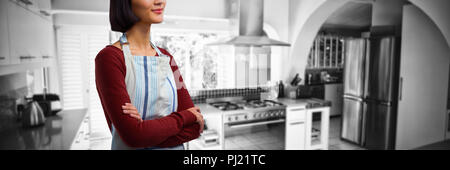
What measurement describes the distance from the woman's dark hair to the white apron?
0.02 meters

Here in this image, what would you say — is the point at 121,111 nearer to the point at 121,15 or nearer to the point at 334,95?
the point at 121,15

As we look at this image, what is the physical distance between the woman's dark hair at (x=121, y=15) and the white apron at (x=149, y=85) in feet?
0.07

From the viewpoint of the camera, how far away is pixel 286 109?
10.6 feet

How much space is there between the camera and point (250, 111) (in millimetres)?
3045

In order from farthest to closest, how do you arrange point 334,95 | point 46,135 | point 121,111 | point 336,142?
point 334,95, point 336,142, point 46,135, point 121,111

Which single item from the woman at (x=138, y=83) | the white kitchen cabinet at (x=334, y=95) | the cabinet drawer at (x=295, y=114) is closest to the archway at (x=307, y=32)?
the cabinet drawer at (x=295, y=114)

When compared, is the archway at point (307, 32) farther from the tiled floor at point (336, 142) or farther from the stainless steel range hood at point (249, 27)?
the tiled floor at point (336, 142)

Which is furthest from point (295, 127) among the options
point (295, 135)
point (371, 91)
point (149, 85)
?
point (149, 85)

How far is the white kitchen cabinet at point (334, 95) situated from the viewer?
546 centimetres

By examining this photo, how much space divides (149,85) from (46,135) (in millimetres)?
1915

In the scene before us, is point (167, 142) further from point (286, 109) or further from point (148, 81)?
point (286, 109)

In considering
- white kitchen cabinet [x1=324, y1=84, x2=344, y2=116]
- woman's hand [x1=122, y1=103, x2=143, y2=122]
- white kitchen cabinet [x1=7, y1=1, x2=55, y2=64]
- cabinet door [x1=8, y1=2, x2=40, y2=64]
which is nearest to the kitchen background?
white kitchen cabinet [x1=7, y1=1, x2=55, y2=64]
